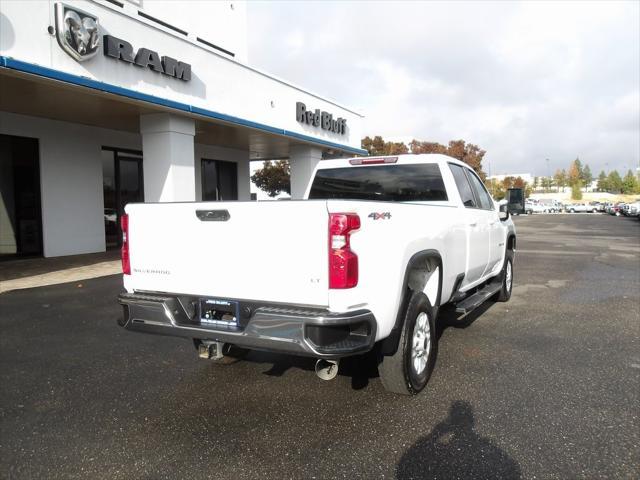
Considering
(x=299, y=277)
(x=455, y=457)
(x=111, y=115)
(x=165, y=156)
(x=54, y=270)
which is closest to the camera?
(x=455, y=457)

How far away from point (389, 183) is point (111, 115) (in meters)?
9.20

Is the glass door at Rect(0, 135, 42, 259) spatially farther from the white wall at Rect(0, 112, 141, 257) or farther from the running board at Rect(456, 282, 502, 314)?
the running board at Rect(456, 282, 502, 314)

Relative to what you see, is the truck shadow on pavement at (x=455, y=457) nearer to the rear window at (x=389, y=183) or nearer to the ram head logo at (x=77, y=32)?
the rear window at (x=389, y=183)

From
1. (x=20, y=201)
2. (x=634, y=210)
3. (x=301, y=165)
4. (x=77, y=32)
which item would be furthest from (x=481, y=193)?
(x=634, y=210)

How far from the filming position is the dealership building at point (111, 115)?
877 centimetres

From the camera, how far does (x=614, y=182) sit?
13062 cm

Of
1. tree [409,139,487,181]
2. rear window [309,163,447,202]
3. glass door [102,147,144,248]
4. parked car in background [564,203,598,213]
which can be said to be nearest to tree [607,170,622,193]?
parked car in background [564,203,598,213]

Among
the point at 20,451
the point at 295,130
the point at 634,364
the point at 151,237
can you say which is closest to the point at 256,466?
the point at 20,451

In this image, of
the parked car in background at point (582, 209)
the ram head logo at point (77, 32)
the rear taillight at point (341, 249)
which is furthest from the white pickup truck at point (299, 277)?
the parked car in background at point (582, 209)

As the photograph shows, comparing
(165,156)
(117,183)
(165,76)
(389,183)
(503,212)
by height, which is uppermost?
(165,76)

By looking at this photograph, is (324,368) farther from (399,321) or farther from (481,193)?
(481,193)

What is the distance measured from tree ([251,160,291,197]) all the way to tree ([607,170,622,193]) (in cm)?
12367

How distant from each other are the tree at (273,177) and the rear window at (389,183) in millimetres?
24441

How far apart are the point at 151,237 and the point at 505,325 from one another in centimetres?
444
